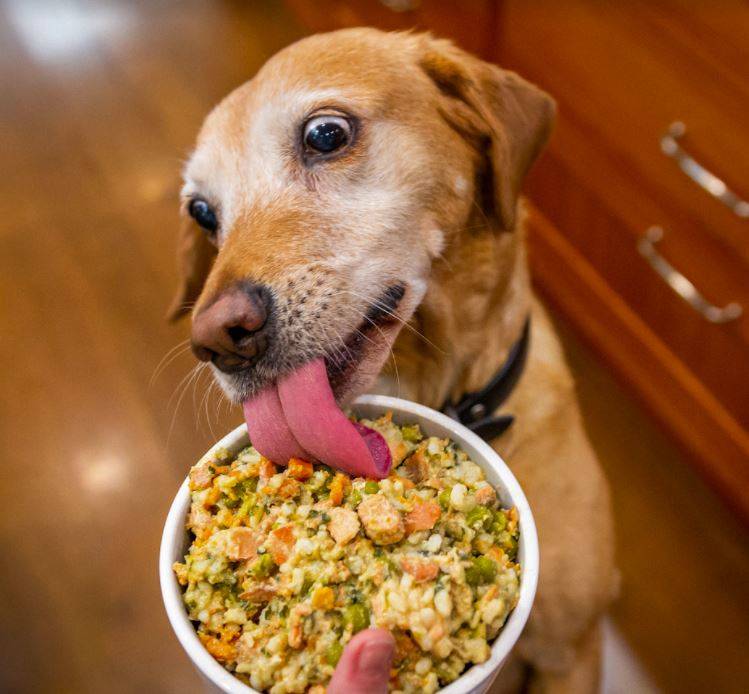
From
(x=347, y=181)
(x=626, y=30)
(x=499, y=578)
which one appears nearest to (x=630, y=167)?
(x=626, y=30)

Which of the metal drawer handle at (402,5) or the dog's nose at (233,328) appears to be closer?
the dog's nose at (233,328)

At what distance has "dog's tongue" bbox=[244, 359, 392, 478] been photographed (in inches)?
29.4

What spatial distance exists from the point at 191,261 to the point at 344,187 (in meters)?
0.46

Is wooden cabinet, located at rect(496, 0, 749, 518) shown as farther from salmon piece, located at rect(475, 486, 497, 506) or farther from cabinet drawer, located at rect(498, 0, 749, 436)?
salmon piece, located at rect(475, 486, 497, 506)

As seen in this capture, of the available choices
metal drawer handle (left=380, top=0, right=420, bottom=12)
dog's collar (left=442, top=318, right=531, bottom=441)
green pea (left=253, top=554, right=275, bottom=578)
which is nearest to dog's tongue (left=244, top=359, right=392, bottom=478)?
green pea (left=253, top=554, right=275, bottom=578)

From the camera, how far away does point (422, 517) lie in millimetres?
708

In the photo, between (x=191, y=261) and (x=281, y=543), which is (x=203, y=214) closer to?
(x=191, y=261)

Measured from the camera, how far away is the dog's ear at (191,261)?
54.9 inches

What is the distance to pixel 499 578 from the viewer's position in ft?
2.27

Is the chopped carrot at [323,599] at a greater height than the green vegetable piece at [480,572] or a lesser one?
lesser

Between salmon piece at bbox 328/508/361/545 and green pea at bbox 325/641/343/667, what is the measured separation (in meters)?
0.09

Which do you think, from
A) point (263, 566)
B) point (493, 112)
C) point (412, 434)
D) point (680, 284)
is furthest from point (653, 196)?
point (263, 566)

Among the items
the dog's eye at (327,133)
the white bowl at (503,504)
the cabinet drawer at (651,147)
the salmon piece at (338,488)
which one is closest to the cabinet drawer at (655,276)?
the cabinet drawer at (651,147)

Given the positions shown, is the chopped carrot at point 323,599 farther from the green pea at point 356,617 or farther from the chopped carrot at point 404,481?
the chopped carrot at point 404,481
